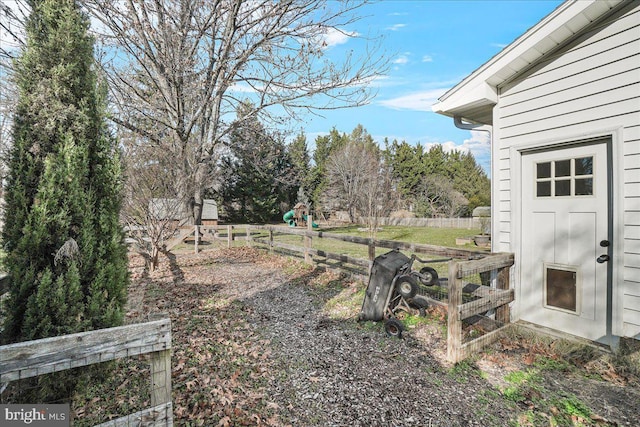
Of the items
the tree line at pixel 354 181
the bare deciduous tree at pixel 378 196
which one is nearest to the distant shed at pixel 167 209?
the bare deciduous tree at pixel 378 196

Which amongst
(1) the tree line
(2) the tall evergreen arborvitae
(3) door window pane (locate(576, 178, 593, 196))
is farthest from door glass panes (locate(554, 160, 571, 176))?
(1) the tree line

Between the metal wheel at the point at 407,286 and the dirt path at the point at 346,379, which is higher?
the metal wheel at the point at 407,286

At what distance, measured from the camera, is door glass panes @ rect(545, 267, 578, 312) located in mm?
Answer: 3666

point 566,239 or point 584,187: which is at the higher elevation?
point 584,187

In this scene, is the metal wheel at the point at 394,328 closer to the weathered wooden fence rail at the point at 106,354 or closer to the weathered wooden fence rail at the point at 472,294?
the weathered wooden fence rail at the point at 472,294

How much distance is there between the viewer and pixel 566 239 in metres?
3.70

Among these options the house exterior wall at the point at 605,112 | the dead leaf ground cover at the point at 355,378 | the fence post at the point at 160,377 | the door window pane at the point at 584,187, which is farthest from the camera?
the door window pane at the point at 584,187

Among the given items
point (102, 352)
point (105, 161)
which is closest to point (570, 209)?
point (102, 352)

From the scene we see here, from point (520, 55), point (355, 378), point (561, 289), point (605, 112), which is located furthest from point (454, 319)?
point (520, 55)

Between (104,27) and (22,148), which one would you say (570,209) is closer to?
(22,148)

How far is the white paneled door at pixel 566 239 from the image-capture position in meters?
3.45

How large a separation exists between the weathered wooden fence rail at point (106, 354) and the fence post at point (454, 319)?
2.76 meters

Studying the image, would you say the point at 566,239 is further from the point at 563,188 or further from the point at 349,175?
the point at 349,175

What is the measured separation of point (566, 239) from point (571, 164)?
884mm
